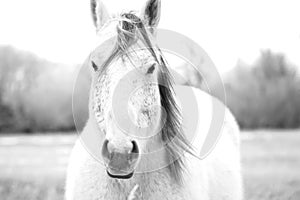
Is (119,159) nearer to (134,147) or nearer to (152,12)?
(134,147)

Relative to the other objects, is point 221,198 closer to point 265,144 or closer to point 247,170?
point 247,170

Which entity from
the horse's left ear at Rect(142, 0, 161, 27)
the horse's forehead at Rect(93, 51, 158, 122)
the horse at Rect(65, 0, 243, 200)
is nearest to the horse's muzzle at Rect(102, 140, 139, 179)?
the horse at Rect(65, 0, 243, 200)

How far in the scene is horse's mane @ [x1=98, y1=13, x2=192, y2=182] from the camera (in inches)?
105

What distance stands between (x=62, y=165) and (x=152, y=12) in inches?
442

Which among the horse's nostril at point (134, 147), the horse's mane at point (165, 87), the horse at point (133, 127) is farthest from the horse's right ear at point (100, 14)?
the horse's nostril at point (134, 147)

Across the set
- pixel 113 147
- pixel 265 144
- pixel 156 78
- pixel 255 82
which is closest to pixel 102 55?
pixel 156 78

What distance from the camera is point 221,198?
390 centimetres

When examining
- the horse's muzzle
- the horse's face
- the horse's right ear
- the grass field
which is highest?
the horse's right ear

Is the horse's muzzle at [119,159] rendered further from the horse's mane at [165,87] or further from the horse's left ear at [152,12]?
the horse's left ear at [152,12]

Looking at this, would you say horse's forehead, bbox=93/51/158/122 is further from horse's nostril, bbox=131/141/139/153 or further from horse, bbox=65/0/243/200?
horse's nostril, bbox=131/141/139/153

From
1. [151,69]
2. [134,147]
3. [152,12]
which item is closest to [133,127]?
[134,147]

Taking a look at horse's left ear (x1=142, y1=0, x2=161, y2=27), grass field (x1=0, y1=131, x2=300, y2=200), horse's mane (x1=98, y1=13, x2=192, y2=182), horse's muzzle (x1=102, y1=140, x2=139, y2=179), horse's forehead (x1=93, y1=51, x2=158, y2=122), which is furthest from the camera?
grass field (x1=0, y1=131, x2=300, y2=200)

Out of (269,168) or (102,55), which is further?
(269,168)

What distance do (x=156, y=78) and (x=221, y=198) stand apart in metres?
1.75
